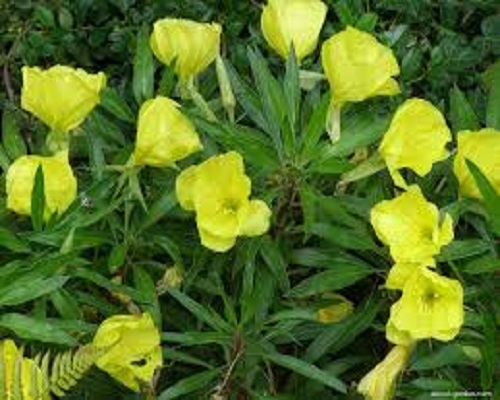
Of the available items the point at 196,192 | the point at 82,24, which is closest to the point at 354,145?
the point at 196,192

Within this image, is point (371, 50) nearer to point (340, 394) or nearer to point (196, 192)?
point (196, 192)

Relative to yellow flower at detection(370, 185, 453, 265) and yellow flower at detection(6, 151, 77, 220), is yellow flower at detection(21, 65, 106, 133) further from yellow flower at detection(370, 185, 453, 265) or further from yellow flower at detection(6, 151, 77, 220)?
yellow flower at detection(370, 185, 453, 265)

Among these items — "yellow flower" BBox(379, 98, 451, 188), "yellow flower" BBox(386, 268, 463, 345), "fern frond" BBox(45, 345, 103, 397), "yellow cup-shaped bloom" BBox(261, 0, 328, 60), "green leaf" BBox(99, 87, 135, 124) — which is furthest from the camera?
"green leaf" BBox(99, 87, 135, 124)

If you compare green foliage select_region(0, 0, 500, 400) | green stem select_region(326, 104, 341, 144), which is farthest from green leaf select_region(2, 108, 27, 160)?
green stem select_region(326, 104, 341, 144)

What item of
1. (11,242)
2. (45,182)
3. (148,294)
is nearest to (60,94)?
(45,182)

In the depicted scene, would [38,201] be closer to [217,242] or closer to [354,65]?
[217,242]

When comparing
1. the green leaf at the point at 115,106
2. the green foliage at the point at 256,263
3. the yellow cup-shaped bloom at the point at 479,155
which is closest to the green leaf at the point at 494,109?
the green foliage at the point at 256,263

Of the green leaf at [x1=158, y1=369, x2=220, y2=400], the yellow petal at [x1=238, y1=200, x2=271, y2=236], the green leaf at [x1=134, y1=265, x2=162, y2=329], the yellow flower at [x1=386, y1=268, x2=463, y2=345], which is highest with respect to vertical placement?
the yellow petal at [x1=238, y1=200, x2=271, y2=236]
